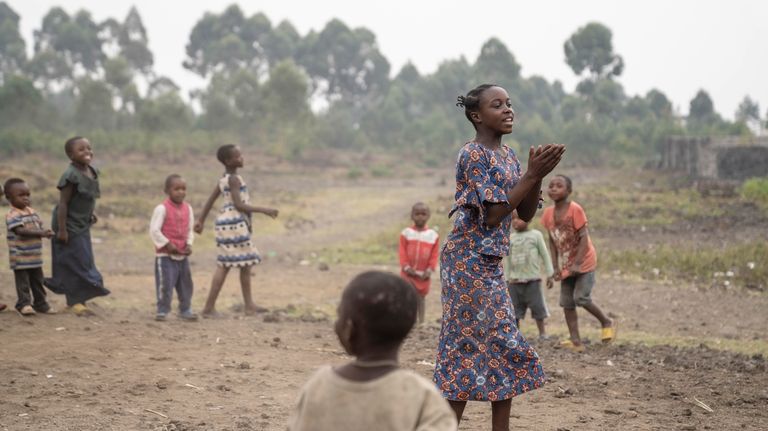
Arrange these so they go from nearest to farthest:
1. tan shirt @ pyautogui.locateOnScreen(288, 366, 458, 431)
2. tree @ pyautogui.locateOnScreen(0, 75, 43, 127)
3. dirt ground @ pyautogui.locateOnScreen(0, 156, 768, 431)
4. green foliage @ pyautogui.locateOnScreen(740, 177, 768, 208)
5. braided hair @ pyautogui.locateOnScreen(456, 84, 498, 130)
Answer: tan shirt @ pyautogui.locateOnScreen(288, 366, 458, 431)
braided hair @ pyautogui.locateOnScreen(456, 84, 498, 130)
dirt ground @ pyautogui.locateOnScreen(0, 156, 768, 431)
green foliage @ pyautogui.locateOnScreen(740, 177, 768, 208)
tree @ pyautogui.locateOnScreen(0, 75, 43, 127)

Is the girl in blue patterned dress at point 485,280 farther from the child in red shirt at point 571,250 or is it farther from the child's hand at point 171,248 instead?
the child's hand at point 171,248

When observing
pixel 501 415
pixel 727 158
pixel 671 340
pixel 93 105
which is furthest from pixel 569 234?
pixel 93 105

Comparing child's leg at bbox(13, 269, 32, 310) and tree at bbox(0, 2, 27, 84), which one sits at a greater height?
tree at bbox(0, 2, 27, 84)

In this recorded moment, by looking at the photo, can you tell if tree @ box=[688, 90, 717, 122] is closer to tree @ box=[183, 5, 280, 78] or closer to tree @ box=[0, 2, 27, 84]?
tree @ box=[183, 5, 280, 78]

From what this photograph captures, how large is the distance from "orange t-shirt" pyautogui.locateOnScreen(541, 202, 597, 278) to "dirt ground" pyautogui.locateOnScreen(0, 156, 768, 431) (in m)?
0.75

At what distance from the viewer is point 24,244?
7.39 m

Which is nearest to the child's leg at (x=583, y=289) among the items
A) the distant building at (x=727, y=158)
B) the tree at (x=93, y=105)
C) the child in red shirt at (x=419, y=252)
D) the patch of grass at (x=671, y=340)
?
the patch of grass at (x=671, y=340)

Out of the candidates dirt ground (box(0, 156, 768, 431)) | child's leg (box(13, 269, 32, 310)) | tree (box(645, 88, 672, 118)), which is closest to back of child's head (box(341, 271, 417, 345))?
dirt ground (box(0, 156, 768, 431))

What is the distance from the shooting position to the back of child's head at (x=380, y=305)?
238 cm

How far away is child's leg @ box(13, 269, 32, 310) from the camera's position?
24.1 feet

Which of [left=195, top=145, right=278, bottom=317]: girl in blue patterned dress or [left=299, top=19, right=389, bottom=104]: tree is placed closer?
[left=195, top=145, right=278, bottom=317]: girl in blue patterned dress

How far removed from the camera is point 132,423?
4562 mm

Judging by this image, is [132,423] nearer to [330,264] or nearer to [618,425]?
[618,425]

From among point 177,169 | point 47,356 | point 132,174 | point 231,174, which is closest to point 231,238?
point 231,174
